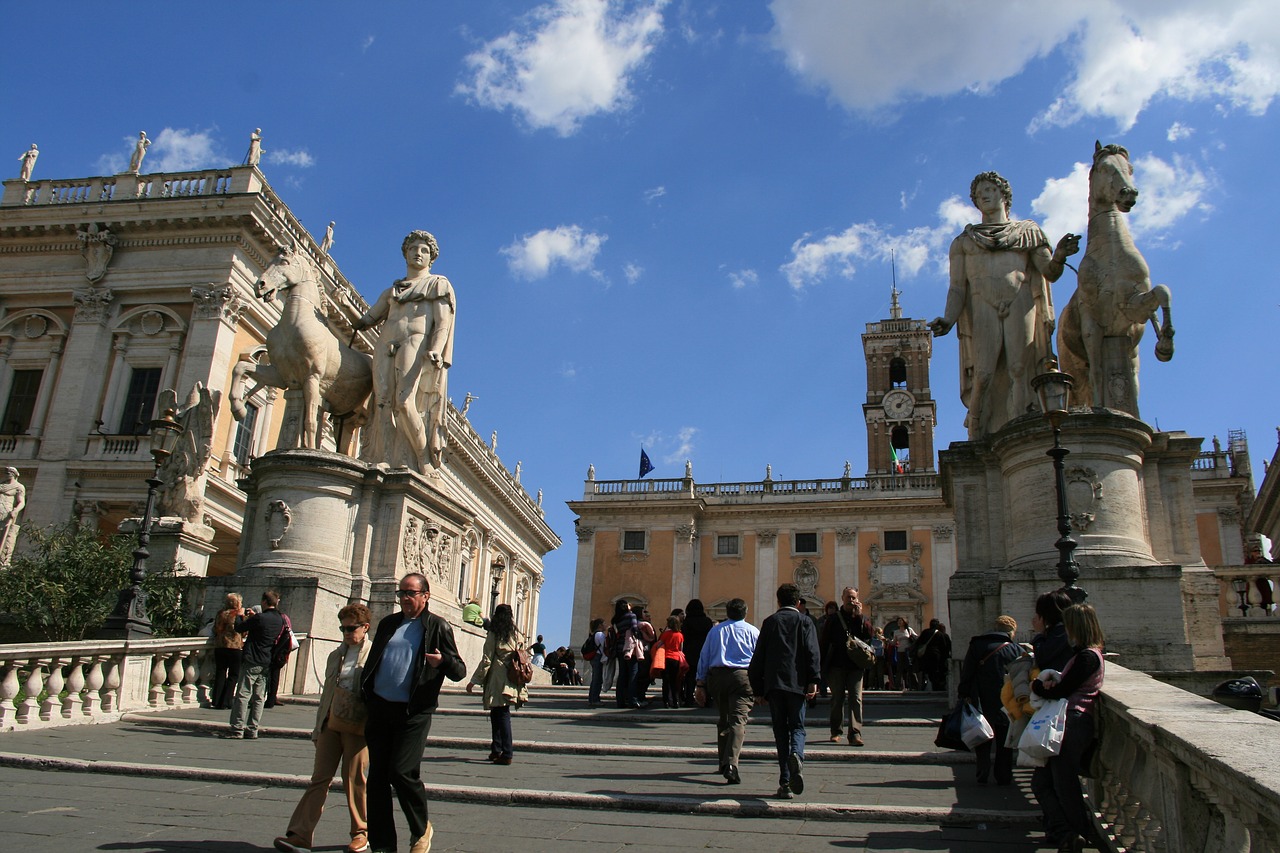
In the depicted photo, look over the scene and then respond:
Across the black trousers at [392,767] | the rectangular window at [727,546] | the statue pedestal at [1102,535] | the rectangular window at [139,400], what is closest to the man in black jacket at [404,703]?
the black trousers at [392,767]

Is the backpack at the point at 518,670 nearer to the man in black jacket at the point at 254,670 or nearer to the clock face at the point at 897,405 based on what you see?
the man in black jacket at the point at 254,670

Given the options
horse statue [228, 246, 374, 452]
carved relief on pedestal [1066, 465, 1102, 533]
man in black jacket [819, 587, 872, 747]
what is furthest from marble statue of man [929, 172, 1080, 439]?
horse statue [228, 246, 374, 452]

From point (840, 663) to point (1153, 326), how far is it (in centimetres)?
622

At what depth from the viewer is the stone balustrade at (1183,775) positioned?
10.2 feet

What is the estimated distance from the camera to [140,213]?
3053cm

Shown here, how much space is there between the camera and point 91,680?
10047mm

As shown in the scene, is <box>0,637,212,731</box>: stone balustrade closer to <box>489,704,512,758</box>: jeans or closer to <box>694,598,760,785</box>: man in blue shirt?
<box>489,704,512,758</box>: jeans

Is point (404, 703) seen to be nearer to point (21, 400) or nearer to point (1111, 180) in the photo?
point (1111, 180)

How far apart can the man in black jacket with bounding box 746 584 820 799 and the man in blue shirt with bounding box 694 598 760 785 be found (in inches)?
6.7

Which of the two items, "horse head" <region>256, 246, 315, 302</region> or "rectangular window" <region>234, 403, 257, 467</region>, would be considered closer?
"horse head" <region>256, 246, 315, 302</region>

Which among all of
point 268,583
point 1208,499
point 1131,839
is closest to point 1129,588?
point 1131,839

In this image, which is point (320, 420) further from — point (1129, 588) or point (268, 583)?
point (1129, 588)

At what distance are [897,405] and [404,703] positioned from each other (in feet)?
202

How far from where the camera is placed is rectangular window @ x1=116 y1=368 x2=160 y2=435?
29469 mm
